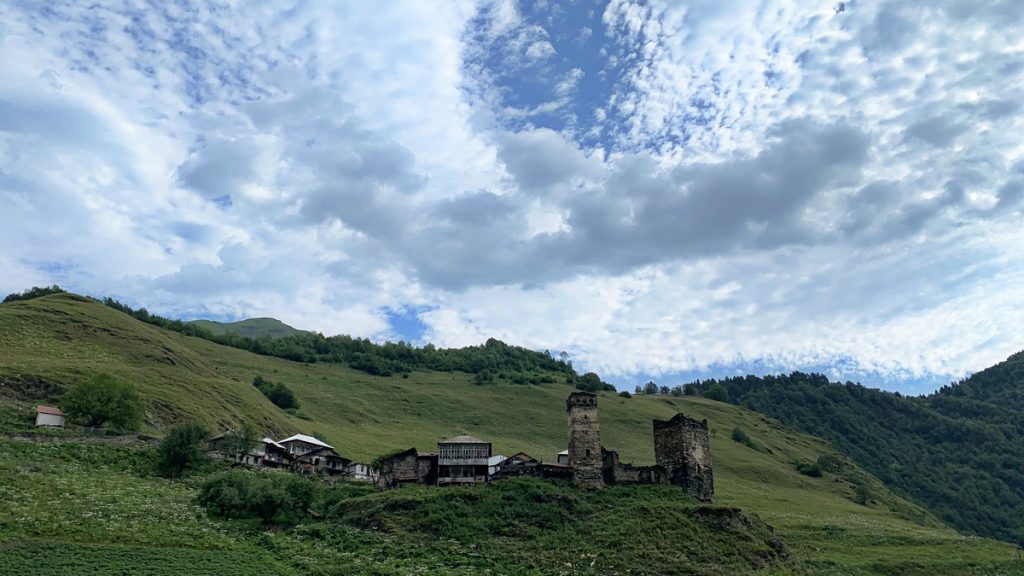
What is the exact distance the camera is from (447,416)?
14688 centimetres

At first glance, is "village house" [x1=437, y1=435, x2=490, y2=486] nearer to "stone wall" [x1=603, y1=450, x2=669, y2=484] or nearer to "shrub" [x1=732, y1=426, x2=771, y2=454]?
"stone wall" [x1=603, y1=450, x2=669, y2=484]

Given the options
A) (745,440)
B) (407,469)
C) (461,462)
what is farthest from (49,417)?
(745,440)

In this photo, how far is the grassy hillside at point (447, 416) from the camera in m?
74.8

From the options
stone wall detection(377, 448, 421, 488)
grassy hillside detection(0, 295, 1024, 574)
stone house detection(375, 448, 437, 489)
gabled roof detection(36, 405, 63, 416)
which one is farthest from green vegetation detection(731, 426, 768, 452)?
gabled roof detection(36, 405, 63, 416)

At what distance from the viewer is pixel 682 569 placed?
47750 mm

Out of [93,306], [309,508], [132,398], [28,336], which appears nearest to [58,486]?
[309,508]

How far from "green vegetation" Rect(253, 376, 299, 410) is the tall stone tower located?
76695mm

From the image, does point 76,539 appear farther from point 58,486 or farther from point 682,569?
point 682,569

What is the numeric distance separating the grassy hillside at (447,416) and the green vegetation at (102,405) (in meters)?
4.65

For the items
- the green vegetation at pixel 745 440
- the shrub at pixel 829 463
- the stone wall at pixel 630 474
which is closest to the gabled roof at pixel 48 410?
the stone wall at pixel 630 474

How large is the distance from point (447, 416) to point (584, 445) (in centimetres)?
8488

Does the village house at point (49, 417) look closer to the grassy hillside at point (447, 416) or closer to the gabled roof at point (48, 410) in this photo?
the gabled roof at point (48, 410)

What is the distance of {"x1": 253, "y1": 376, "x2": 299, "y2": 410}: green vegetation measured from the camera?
130 m

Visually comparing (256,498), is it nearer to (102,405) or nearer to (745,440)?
(102,405)
